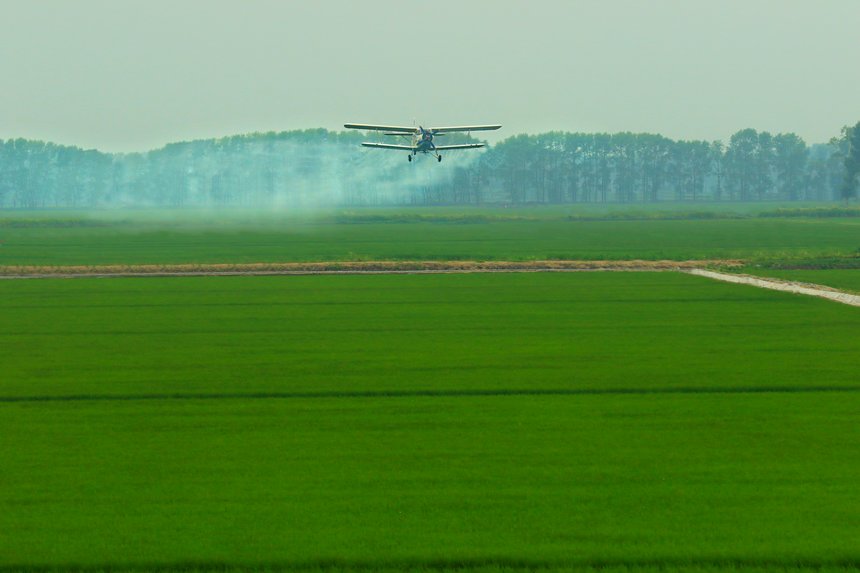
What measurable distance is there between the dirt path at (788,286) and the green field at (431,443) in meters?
7.52

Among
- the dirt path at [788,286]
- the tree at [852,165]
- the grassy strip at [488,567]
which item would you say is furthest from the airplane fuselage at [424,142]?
the tree at [852,165]

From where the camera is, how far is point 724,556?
48.6ft

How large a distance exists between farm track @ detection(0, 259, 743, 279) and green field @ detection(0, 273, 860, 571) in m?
22.6

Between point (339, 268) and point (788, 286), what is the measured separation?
23205mm

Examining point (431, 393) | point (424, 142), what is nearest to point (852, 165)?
point (424, 142)

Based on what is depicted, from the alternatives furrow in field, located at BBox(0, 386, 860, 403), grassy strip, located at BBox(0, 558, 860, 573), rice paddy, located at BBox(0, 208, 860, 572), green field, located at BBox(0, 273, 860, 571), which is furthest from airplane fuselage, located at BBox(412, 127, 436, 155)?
grassy strip, located at BBox(0, 558, 860, 573)

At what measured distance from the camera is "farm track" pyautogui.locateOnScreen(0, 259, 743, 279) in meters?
62.0

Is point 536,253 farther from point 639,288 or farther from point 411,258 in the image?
point 639,288

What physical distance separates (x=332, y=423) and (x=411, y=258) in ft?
160

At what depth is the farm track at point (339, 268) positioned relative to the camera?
62.0m

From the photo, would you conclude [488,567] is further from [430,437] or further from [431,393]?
[431,393]

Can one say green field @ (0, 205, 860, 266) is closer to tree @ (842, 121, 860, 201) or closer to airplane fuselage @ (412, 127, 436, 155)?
airplane fuselage @ (412, 127, 436, 155)

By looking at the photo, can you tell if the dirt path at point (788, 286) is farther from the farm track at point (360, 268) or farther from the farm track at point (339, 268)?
the farm track at point (339, 268)

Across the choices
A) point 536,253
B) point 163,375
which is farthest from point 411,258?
point 163,375
